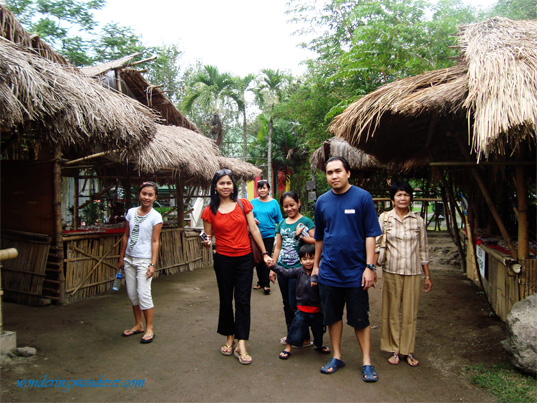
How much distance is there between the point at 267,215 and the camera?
223 inches

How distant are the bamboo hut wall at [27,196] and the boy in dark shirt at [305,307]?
380 centimetres

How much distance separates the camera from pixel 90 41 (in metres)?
12.5

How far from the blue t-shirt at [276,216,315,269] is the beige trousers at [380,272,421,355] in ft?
2.83

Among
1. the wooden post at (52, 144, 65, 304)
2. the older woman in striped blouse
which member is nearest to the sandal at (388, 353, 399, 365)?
Result: the older woman in striped blouse

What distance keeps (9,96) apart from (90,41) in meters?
11.0

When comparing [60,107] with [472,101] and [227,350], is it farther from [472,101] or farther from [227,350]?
[472,101]

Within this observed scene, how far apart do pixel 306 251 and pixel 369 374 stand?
45.2 inches

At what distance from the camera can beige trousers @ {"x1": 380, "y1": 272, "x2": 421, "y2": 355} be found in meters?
3.37

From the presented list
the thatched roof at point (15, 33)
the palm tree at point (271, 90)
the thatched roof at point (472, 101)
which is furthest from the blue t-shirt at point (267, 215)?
the palm tree at point (271, 90)

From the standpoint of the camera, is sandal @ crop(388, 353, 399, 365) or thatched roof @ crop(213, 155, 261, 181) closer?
sandal @ crop(388, 353, 399, 365)

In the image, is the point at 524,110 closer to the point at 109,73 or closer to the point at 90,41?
the point at 109,73

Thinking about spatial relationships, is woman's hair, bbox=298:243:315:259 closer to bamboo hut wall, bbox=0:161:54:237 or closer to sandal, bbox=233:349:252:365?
sandal, bbox=233:349:252:365

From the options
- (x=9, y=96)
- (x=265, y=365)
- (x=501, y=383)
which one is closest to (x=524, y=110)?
(x=501, y=383)

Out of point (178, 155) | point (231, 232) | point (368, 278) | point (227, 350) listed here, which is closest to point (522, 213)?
point (368, 278)
